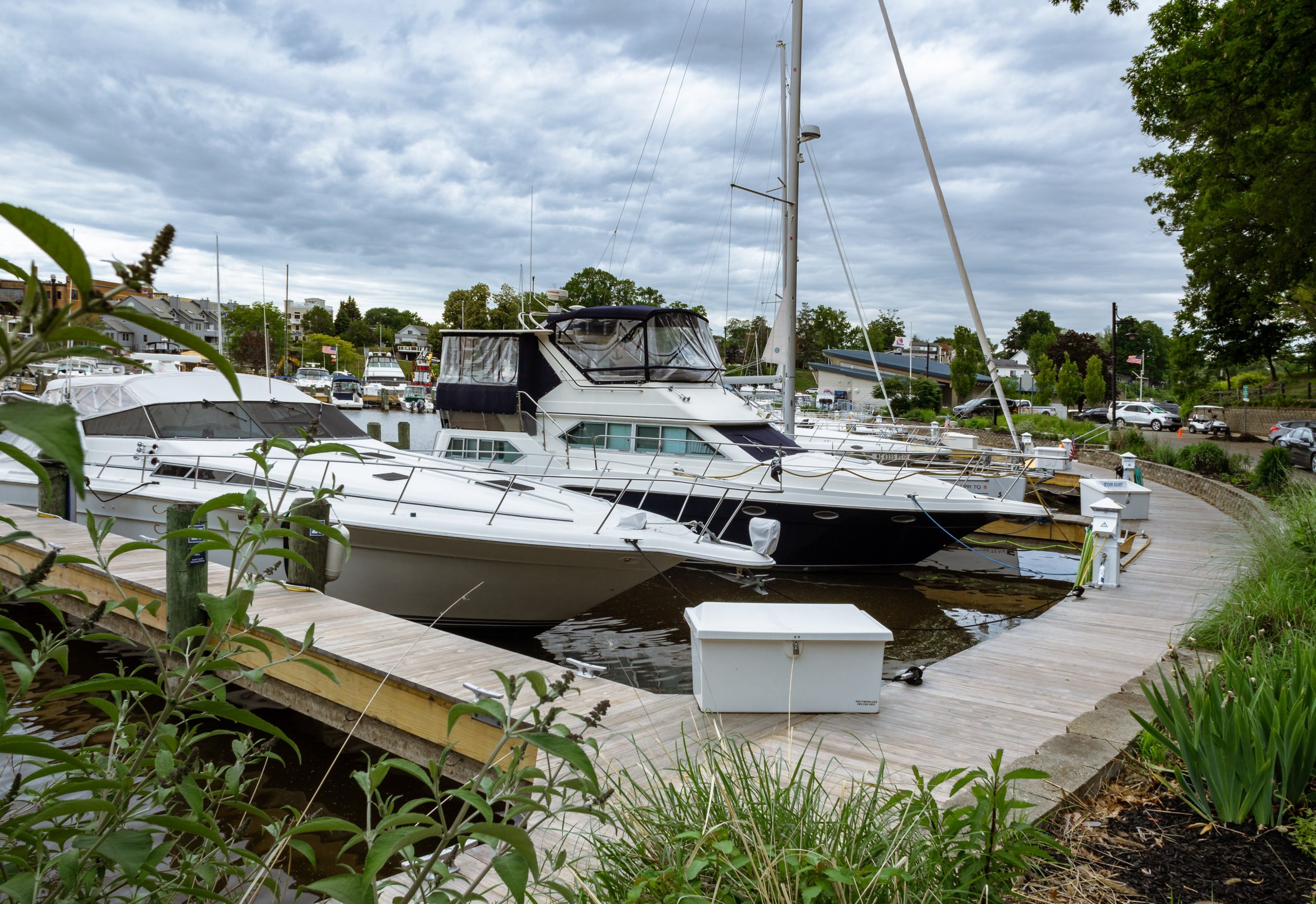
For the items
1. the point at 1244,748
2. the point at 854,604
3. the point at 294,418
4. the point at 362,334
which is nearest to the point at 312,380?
the point at 294,418

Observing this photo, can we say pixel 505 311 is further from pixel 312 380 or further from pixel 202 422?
pixel 202 422

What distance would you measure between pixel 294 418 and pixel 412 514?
342cm

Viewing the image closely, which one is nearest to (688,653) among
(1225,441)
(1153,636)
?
(1153,636)

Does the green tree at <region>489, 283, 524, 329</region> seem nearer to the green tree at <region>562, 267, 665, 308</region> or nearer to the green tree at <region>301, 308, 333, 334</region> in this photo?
the green tree at <region>562, 267, 665, 308</region>

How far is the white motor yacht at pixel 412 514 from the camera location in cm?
767

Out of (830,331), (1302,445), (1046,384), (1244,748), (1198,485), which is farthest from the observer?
(830,331)

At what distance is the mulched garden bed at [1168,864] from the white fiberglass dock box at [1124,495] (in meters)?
10.7

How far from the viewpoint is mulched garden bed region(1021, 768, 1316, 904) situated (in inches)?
102

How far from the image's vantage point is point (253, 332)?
6200 cm

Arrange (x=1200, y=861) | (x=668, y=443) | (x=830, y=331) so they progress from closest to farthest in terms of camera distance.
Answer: (x=1200, y=861)
(x=668, y=443)
(x=830, y=331)

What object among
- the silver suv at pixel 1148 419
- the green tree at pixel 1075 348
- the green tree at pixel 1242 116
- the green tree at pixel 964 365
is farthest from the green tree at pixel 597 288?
the green tree at pixel 1075 348

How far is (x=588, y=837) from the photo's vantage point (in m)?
2.99

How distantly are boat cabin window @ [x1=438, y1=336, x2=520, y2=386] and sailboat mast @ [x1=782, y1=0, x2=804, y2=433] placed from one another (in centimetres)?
424

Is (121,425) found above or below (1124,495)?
above
